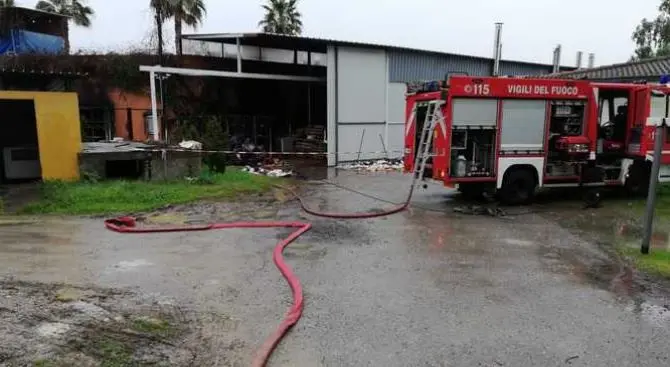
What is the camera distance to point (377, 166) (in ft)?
62.0

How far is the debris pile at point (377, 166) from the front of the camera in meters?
18.2

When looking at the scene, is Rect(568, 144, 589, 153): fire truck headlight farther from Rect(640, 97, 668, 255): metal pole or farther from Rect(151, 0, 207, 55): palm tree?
Rect(151, 0, 207, 55): palm tree

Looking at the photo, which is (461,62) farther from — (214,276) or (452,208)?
(214,276)

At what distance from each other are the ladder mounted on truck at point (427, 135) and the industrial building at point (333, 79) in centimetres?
861

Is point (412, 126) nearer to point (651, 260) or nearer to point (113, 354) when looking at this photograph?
point (651, 260)

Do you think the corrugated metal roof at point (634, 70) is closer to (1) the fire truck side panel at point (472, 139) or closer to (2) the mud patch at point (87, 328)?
(1) the fire truck side panel at point (472, 139)

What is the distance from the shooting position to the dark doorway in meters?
12.6

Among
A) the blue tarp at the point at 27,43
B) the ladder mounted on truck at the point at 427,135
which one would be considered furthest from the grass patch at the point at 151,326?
the blue tarp at the point at 27,43

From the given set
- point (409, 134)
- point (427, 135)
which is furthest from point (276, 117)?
point (427, 135)

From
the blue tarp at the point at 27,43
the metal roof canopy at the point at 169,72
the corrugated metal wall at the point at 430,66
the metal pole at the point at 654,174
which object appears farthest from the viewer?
the blue tarp at the point at 27,43

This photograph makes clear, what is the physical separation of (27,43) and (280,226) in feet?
70.0

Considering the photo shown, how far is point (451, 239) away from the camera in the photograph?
7.98 meters

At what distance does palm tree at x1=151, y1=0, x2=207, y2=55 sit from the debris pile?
8.71 meters

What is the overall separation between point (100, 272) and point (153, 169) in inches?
273
